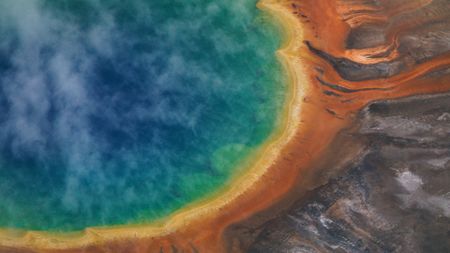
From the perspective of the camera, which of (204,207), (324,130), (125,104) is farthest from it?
(125,104)

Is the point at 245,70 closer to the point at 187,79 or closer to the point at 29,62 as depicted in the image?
the point at 187,79

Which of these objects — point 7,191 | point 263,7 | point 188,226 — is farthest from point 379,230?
point 7,191

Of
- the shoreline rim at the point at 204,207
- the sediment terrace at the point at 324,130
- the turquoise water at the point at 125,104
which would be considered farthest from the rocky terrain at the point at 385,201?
the turquoise water at the point at 125,104

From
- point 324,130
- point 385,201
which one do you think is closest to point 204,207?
point 324,130

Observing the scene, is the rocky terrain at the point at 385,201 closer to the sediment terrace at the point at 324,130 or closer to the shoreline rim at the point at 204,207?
the sediment terrace at the point at 324,130

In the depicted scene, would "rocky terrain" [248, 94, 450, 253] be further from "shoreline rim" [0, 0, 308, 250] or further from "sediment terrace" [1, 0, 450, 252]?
"shoreline rim" [0, 0, 308, 250]

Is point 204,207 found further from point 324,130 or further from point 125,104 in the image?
point 125,104

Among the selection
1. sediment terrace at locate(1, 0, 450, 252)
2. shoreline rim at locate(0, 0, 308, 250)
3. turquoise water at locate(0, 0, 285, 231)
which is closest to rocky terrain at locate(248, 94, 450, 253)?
sediment terrace at locate(1, 0, 450, 252)

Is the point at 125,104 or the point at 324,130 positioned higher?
the point at 125,104
